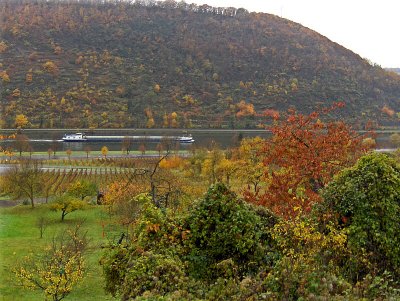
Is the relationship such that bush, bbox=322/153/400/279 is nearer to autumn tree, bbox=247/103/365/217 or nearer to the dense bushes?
the dense bushes

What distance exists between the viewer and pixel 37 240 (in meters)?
22.6

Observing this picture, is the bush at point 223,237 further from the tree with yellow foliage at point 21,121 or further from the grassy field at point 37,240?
the tree with yellow foliage at point 21,121

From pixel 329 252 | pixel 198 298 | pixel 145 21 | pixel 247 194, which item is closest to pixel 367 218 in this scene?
pixel 329 252

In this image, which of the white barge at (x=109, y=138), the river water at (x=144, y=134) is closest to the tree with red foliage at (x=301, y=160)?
the river water at (x=144, y=134)

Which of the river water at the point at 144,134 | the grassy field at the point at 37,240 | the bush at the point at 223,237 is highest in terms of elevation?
the bush at the point at 223,237

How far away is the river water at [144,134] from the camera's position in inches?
2421

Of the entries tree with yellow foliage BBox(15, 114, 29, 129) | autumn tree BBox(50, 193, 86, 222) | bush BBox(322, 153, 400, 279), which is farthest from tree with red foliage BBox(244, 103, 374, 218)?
tree with yellow foliage BBox(15, 114, 29, 129)

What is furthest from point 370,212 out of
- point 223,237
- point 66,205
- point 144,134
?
point 144,134

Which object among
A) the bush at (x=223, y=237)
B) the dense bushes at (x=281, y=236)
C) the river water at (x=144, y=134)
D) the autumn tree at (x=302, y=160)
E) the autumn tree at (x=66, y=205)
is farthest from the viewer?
the river water at (x=144, y=134)

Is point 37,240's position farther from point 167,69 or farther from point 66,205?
point 167,69

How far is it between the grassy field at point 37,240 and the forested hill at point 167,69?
4705 centimetres

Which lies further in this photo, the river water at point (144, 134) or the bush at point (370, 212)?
the river water at point (144, 134)

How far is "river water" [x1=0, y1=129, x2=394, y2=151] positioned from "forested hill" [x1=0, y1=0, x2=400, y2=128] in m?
3.60

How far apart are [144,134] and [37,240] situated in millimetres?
51829
